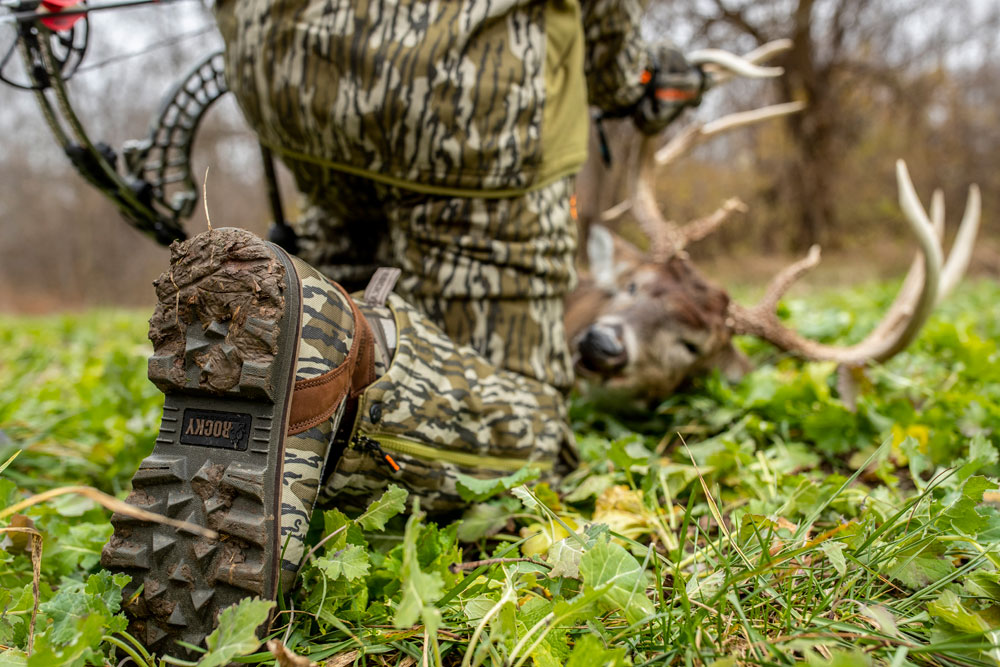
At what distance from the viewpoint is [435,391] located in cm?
153

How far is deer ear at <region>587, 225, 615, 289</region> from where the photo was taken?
329 centimetres

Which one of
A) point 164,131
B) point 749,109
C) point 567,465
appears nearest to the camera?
point 567,465

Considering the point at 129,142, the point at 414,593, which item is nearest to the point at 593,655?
the point at 414,593

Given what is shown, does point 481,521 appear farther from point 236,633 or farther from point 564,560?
point 236,633

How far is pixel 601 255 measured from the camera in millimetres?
3340

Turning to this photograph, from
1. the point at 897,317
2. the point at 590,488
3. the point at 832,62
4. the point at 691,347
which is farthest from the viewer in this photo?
the point at 832,62

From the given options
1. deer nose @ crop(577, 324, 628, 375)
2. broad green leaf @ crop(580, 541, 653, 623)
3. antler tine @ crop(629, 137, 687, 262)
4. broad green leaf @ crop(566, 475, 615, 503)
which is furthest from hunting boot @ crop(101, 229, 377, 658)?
antler tine @ crop(629, 137, 687, 262)

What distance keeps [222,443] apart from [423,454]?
1.57ft

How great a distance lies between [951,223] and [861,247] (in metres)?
2.10

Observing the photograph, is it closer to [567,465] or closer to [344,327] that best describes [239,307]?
[344,327]

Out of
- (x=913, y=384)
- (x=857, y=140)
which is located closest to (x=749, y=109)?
(x=857, y=140)

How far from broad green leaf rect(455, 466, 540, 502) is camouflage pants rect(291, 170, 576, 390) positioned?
16.1 inches

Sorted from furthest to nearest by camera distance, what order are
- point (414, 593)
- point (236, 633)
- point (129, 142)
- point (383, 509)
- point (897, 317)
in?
point (897, 317)
point (129, 142)
point (383, 509)
point (236, 633)
point (414, 593)

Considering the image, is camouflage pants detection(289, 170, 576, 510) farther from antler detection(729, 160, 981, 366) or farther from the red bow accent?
antler detection(729, 160, 981, 366)
